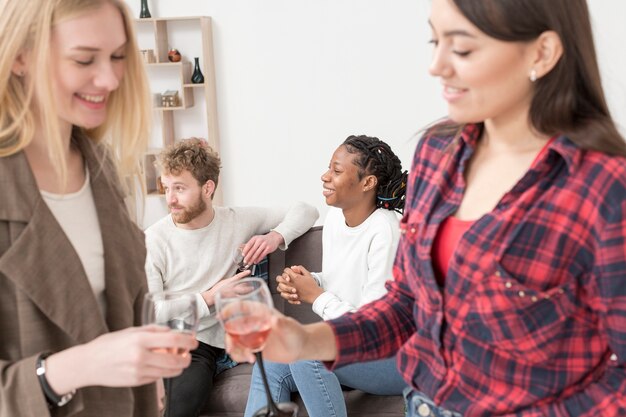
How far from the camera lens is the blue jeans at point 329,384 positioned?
2.67 metres

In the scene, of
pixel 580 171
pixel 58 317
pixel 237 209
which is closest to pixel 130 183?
pixel 58 317

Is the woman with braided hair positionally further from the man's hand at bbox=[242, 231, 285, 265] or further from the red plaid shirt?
the red plaid shirt

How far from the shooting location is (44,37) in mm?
1349

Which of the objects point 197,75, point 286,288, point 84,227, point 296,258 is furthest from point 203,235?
point 197,75

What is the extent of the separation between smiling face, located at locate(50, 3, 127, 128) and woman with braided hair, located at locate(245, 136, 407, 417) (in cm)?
148

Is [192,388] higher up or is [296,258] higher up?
[296,258]

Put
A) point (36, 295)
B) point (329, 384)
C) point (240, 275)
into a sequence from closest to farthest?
point (36, 295), point (329, 384), point (240, 275)

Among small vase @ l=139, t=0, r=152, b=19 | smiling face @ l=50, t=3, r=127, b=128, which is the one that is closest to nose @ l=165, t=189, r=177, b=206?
smiling face @ l=50, t=3, r=127, b=128

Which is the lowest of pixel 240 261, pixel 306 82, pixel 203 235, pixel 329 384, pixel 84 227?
pixel 329 384

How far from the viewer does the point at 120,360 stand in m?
1.28

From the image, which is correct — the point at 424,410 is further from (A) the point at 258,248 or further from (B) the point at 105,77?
(A) the point at 258,248

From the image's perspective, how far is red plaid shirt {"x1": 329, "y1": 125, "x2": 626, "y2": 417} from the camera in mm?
1255

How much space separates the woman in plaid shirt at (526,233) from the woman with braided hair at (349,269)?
1.26 meters

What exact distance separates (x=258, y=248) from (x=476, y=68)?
1944 mm
